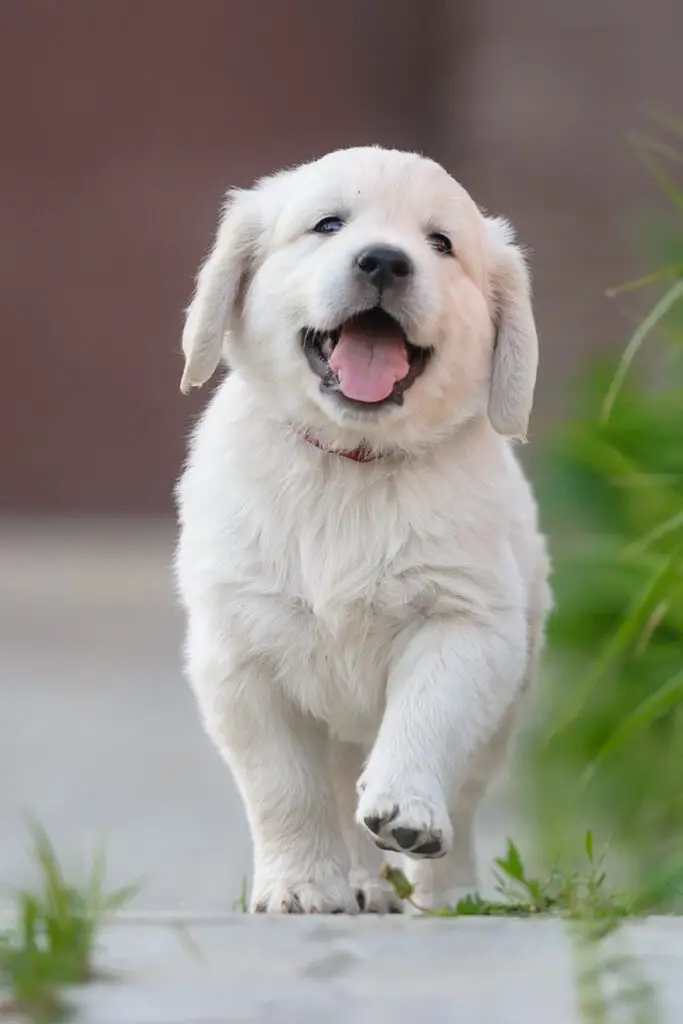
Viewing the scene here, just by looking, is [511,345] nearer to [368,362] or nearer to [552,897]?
[368,362]

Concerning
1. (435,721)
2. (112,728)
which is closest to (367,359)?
(435,721)

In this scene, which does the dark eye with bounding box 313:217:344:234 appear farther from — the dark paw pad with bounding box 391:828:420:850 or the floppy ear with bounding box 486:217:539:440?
the dark paw pad with bounding box 391:828:420:850

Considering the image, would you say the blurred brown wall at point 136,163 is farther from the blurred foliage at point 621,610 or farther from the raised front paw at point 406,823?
the raised front paw at point 406,823

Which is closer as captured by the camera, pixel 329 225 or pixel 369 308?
pixel 369 308

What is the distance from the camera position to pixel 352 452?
3.68 metres

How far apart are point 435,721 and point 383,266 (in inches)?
34.3

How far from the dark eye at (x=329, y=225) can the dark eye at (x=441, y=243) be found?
0.60 ft

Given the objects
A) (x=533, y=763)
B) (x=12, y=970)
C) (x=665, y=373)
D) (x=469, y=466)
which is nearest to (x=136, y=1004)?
(x=12, y=970)

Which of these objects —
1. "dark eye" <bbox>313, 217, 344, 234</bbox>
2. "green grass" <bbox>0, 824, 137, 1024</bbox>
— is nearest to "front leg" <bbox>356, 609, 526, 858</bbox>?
"green grass" <bbox>0, 824, 137, 1024</bbox>

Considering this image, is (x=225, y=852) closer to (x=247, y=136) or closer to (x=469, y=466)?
(x=469, y=466)

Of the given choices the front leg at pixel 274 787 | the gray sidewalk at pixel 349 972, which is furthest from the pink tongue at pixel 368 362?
the gray sidewalk at pixel 349 972

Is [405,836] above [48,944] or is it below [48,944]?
above

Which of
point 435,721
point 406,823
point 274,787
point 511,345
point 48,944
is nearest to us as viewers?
point 48,944

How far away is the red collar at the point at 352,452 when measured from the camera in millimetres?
3672
